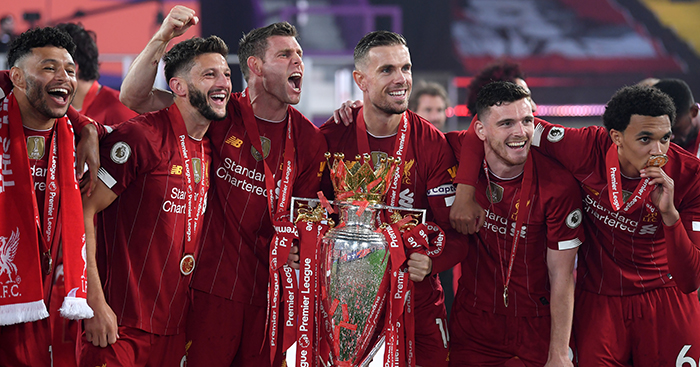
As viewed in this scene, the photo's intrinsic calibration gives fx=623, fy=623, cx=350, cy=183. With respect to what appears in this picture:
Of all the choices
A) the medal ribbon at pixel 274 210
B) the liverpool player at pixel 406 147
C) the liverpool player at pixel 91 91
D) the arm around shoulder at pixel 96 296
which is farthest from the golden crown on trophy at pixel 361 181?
the liverpool player at pixel 91 91

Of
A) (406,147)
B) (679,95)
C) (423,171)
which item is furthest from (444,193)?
(679,95)

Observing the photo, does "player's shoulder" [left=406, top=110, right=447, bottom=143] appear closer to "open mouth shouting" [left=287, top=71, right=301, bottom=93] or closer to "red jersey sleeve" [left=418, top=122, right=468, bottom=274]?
"red jersey sleeve" [left=418, top=122, right=468, bottom=274]

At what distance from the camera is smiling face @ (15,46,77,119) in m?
2.60

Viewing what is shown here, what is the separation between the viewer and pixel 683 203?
3191 millimetres

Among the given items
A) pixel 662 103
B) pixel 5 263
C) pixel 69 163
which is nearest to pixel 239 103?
pixel 69 163

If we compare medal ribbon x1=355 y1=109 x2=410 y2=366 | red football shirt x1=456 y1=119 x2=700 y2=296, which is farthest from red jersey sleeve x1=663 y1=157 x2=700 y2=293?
medal ribbon x1=355 y1=109 x2=410 y2=366

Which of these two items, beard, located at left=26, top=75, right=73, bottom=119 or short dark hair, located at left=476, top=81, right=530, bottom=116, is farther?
short dark hair, located at left=476, top=81, right=530, bottom=116

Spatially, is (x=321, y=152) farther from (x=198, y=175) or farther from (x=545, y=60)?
(x=545, y=60)

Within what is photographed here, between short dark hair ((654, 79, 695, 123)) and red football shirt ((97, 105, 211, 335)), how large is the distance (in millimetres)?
3181

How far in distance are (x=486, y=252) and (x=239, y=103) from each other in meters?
1.55

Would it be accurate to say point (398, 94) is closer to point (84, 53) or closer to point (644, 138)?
point (644, 138)

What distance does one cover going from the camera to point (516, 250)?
10.9ft

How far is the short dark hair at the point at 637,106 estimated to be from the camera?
3.12m

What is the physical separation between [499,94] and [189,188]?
1.64m
